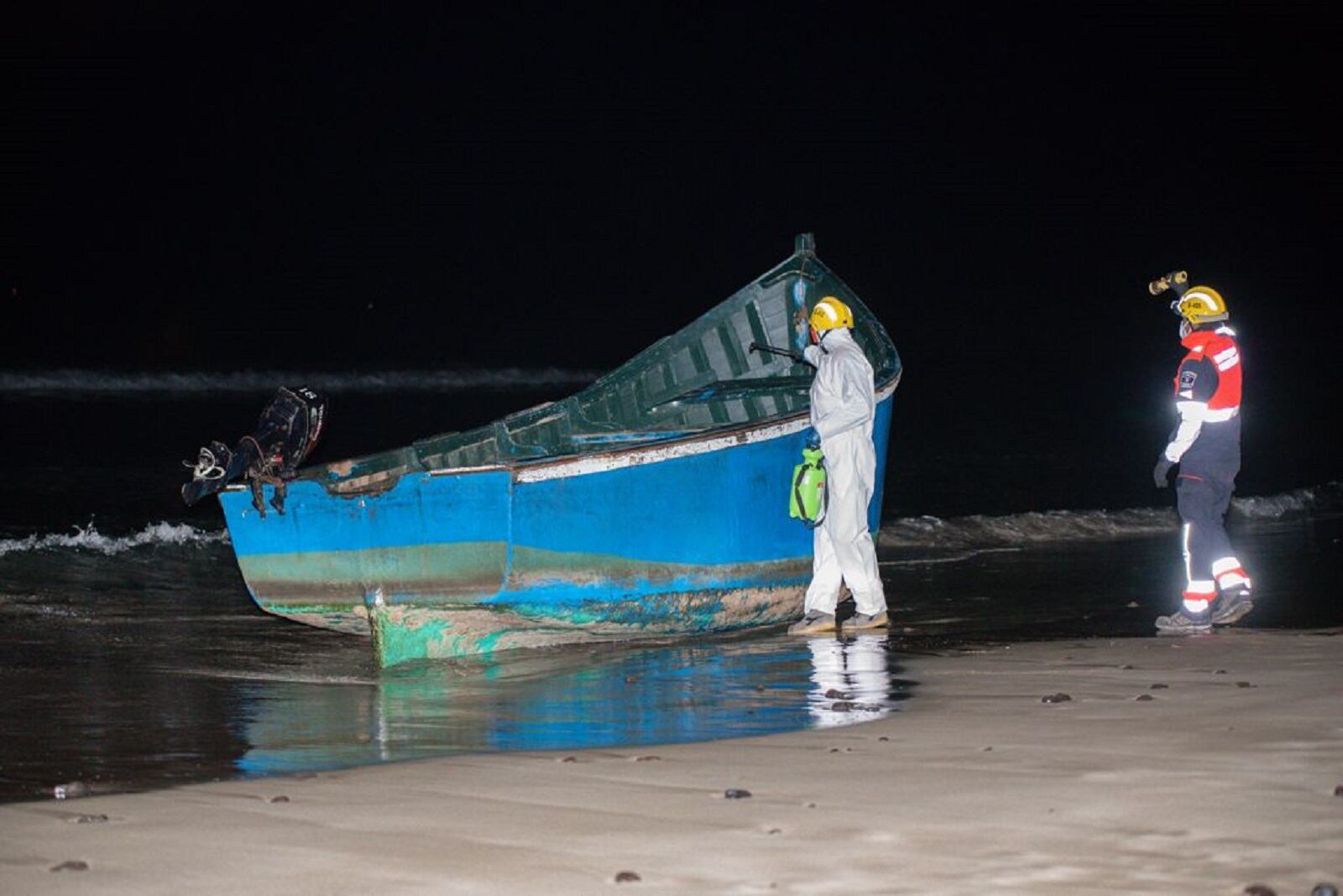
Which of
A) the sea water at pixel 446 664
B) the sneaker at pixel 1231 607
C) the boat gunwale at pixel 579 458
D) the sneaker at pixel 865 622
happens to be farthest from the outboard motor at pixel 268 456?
the sneaker at pixel 1231 607

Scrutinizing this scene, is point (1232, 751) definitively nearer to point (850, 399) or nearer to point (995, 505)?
point (850, 399)

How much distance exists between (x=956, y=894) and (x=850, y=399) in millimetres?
5519

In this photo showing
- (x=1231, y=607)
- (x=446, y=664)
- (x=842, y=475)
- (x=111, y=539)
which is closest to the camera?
(x=446, y=664)

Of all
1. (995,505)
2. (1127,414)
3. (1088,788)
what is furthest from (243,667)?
(1127,414)

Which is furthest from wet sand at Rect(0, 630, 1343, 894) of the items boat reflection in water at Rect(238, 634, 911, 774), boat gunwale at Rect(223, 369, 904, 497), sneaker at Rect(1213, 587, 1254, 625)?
boat gunwale at Rect(223, 369, 904, 497)

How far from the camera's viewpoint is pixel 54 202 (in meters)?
71.2

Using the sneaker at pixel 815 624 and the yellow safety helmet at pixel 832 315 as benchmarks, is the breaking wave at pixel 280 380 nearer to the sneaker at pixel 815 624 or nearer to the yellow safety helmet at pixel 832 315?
the yellow safety helmet at pixel 832 315

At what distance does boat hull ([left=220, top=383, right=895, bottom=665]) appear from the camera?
8766 mm

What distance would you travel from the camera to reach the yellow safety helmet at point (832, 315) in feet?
31.4

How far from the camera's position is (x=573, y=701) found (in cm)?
727

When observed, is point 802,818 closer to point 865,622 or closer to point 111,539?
point 865,622

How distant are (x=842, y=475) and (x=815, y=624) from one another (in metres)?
0.85

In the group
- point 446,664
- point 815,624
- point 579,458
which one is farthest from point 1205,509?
point 446,664

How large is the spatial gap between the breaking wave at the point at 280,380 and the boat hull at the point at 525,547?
4179cm
